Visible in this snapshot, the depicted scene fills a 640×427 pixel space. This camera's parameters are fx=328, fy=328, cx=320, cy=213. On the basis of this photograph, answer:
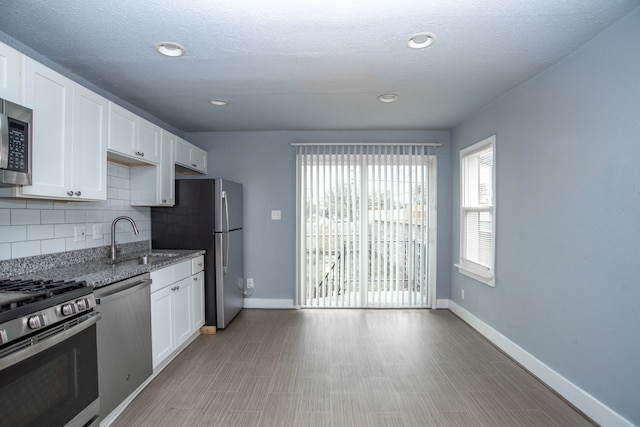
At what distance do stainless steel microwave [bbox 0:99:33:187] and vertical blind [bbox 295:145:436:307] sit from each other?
116 inches

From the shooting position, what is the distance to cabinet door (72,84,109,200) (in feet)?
6.98

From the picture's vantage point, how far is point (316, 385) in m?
2.52

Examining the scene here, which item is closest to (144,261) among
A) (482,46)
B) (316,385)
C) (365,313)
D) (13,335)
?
(13,335)

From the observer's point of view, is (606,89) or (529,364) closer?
(606,89)

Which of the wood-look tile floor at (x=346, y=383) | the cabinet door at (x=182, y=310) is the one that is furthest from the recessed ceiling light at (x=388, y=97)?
the cabinet door at (x=182, y=310)

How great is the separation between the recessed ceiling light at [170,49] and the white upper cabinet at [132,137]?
0.64 metres

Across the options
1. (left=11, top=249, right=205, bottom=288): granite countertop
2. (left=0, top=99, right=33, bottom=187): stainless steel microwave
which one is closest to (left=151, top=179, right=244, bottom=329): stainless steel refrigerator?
(left=11, top=249, right=205, bottom=288): granite countertop

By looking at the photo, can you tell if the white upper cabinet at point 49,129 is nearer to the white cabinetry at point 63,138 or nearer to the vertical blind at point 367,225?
the white cabinetry at point 63,138

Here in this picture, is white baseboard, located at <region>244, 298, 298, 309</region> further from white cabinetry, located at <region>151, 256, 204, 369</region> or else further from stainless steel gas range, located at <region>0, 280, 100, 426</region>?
stainless steel gas range, located at <region>0, 280, 100, 426</region>

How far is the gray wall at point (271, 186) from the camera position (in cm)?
→ 446

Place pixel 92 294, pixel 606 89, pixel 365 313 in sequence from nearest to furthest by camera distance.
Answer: pixel 92 294 → pixel 606 89 → pixel 365 313

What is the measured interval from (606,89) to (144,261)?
3.61 metres

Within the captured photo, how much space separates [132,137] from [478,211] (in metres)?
3.53

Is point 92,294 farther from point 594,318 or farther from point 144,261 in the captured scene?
point 594,318
